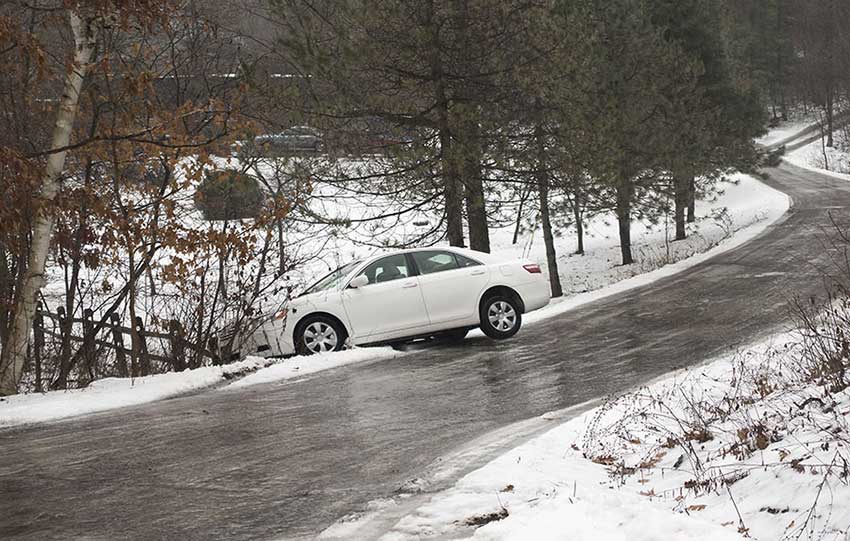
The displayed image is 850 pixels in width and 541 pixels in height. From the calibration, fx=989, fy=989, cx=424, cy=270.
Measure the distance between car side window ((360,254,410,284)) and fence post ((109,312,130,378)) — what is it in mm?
3715

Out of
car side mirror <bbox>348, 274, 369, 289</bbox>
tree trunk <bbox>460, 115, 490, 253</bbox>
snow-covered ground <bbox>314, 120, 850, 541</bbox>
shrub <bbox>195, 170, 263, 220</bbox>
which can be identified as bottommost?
snow-covered ground <bbox>314, 120, 850, 541</bbox>

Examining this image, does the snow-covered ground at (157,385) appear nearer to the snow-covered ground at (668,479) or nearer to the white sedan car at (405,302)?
the white sedan car at (405,302)

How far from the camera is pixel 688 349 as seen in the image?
43.7 ft

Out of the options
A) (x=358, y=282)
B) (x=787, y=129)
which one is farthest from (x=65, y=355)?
(x=787, y=129)

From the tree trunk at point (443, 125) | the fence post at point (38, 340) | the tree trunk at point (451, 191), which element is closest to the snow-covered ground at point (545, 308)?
the fence post at point (38, 340)

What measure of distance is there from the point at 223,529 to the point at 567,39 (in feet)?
55.6

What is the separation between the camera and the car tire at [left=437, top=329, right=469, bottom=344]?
1602 centimetres

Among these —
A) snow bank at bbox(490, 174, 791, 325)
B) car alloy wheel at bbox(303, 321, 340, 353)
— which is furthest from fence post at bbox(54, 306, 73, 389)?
snow bank at bbox(490, 174, 791, 325)

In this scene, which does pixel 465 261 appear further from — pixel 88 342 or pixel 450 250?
pixel 88 342

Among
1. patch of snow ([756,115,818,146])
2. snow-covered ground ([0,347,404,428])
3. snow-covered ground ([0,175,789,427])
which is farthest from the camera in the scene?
patch of snow ([756,115,818,146])

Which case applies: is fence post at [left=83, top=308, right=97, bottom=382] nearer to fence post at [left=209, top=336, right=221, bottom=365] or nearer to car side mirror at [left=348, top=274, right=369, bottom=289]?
fence post at [left=209, top=336, right=221, bottom=365]

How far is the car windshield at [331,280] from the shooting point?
15.1 meters

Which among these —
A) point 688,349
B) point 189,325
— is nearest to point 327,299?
point 189,325

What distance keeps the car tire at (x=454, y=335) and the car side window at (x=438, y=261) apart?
1.05 metres
